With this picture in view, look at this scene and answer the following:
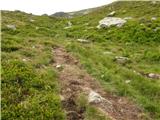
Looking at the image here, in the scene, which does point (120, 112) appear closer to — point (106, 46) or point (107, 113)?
point (107, 113)

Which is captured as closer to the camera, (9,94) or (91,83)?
(9,94)

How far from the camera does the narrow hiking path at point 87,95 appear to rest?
12.9 meters

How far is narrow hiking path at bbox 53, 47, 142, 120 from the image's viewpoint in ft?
42.3

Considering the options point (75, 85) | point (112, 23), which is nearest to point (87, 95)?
point (75, 85)

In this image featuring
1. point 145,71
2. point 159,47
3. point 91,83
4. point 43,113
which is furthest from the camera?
point 159,47

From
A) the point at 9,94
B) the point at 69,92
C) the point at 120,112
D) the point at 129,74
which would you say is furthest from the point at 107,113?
the point at 129,74

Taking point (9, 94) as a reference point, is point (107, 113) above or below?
below

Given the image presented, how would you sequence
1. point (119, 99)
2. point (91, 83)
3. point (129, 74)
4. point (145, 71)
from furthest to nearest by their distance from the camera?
point (145, 71) → point (129, 74) → point (91, 83) → point (119, 99)

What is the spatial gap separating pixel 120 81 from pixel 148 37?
16.3 metres

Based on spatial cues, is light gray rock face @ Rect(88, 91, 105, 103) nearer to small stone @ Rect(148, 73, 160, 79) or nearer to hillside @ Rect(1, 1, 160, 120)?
hillside @ Rect(1, 1, 160, 120)

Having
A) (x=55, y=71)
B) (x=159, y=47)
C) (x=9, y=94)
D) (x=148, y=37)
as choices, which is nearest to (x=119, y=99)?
(x=55, y=71)

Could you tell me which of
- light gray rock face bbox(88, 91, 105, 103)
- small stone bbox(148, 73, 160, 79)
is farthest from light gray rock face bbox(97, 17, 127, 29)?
light gray rock face bbox(88, 91, 105, 103)

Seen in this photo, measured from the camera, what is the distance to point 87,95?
1391 cm

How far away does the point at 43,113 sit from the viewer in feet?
38.3
